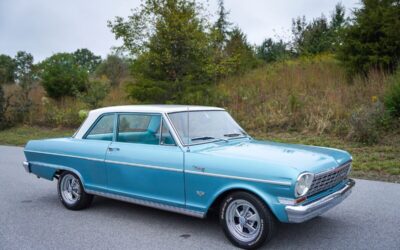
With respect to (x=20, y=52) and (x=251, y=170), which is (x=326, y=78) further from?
(x=20, y=52)

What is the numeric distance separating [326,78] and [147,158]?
1218 centimetres

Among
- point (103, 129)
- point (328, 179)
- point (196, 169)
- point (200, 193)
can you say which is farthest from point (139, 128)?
point (328, 179)

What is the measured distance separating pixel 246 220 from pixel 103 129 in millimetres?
2726

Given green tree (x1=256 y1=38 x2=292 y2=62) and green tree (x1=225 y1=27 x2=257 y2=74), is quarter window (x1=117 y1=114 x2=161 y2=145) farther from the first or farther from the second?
green tree (x1=256 y1=38 x2=292 y2=62)

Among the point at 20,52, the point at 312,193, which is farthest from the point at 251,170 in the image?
the point at 20,52

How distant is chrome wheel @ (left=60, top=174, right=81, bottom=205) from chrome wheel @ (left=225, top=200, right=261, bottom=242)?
108 inches

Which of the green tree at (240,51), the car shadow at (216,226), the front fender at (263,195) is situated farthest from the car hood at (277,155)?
the green tree at (240,51)

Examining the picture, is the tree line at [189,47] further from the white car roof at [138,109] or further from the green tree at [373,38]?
the white car roof at [138,109]

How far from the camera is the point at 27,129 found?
19.0 metres

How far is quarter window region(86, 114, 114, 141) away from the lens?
19.6 feet

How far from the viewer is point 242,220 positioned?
4.55 meters

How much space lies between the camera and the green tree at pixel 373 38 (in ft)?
45.6

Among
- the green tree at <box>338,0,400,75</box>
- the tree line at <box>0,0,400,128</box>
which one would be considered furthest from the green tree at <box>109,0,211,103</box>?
the green tree at <box>338,0,400,75</box>

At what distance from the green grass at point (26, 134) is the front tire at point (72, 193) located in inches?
383
